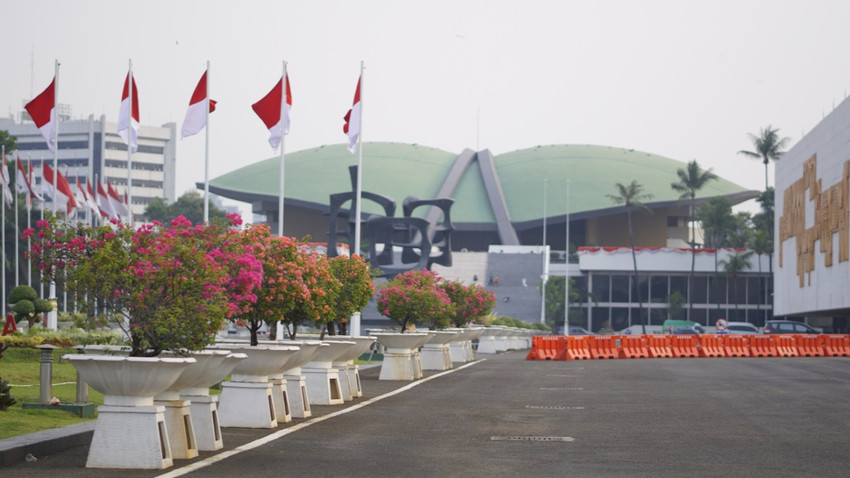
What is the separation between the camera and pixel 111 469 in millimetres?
9359

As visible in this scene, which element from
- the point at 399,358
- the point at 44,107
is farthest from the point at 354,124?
the point at 399,358

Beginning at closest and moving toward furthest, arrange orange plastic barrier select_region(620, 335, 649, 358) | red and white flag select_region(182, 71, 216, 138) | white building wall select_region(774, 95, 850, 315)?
red and white flag select_region(182, 71, 216, 138)
orange plastic barrier select_region(620, 335, 649, 358)
white building wall select_region(774, 95, 850, 315)

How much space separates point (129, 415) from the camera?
9320 mm

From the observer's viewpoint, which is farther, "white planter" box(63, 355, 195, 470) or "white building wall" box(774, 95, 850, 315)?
"white building wall" box(774, 95, 850, 315)

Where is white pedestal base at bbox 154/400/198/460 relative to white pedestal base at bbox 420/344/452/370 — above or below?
above

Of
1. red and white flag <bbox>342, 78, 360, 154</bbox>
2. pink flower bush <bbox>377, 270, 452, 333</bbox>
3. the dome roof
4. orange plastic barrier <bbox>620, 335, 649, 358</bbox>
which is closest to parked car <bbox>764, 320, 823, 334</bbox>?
orange plastic barrier <bbox>620, 335, 649, 358</bbox>

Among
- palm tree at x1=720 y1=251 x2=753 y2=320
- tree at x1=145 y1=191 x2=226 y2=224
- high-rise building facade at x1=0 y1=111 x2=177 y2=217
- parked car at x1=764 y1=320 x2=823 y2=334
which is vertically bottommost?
parked car at x1=764 y1=320 x2=823 y2=334

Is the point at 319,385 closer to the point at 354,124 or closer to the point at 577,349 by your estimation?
the point at 354,124

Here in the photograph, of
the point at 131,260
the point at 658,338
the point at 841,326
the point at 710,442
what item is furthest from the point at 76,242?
the point at 841,326

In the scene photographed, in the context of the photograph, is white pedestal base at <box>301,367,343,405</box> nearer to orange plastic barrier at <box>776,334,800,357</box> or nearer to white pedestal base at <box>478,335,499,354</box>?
white pedestal base at <box>478,335,499,354</box>

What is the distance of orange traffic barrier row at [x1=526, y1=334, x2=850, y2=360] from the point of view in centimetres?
3944

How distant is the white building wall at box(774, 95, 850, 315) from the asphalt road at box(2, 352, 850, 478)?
36.8m

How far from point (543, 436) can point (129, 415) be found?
5167 millimetres

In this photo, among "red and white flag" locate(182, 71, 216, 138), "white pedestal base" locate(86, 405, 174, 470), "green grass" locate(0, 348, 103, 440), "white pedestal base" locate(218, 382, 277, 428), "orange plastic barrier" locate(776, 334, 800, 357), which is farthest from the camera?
"orange plastic barrier" locate(776, 334, 800, 357)
